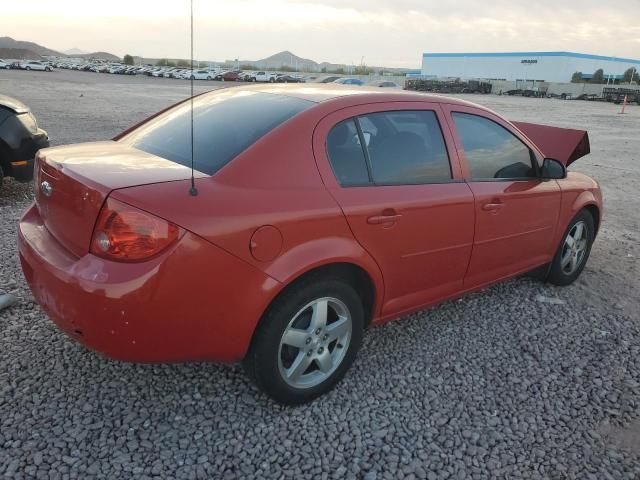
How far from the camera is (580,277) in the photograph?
5.02m

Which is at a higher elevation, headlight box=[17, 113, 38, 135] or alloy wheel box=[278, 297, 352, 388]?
headlight box=[17, 113, 38, 135]

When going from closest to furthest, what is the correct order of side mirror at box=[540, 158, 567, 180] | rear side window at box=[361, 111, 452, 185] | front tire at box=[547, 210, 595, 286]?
rear side window at box=[361, 111, 452, 185] → side mirror at box=[540, 158, 567, 180] → front tire at box=[547, 210, 595, 286]

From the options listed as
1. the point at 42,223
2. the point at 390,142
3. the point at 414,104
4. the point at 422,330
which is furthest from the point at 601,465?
the point at 42,223

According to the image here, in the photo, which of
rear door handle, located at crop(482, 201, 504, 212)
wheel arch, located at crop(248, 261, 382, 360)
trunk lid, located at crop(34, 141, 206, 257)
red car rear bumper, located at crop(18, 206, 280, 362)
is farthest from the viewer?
rear door handle, located at crop(482, 201, 504, 212)

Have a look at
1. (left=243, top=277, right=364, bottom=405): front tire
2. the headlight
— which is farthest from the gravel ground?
the headlight

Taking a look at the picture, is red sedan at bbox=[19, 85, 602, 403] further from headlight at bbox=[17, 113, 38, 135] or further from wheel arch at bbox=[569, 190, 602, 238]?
headlight at bbox=[17, 113, 38, 135]

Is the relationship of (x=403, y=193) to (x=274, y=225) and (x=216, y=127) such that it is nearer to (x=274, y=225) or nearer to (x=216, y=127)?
(x=274, y=225)

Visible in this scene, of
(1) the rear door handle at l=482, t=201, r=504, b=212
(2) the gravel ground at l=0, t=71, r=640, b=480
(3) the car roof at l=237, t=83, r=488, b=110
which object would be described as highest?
(3) the car roof at l=237, t=83, r=488, b=110

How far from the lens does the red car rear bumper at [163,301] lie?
7.25ft

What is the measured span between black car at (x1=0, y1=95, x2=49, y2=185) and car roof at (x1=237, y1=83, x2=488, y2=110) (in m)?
3.80

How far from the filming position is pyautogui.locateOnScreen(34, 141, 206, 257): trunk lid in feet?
7.75

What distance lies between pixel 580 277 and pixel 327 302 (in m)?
3.33

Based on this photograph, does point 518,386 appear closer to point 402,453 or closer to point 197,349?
point 402,453

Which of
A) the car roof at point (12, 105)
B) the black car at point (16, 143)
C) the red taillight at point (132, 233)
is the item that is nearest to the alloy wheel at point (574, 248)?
the red taillight at point (132, 233)
